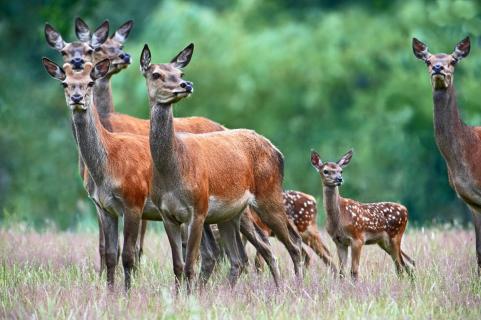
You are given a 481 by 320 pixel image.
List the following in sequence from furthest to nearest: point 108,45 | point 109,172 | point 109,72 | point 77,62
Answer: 1. point 108,45
2. point 109,72
3. point 77,62
4. point 109,172

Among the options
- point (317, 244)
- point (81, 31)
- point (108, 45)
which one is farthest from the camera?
point (81, 31)

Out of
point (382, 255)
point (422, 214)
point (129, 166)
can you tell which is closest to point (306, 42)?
point (422, 214)

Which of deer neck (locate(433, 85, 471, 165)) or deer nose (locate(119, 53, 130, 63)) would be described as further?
deer nose (locate(119, 53, 130, 63))

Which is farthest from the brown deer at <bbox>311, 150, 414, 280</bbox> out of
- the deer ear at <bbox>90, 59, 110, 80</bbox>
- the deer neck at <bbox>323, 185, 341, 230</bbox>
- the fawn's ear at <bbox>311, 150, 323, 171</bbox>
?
the deer ear at <bbox>90, 59, 110, 80</bbox>

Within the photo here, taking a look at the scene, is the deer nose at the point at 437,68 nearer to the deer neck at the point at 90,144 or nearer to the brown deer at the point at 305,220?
the brown deer at the point at 305,220

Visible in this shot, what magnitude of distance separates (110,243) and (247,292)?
4.54 feet

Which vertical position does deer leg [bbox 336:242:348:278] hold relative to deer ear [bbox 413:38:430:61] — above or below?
below

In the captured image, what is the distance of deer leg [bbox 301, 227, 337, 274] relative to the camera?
37.3ft

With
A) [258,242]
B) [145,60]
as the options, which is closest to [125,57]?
[145,60]

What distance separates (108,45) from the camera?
1207 cm

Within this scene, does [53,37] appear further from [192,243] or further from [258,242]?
[192,243]

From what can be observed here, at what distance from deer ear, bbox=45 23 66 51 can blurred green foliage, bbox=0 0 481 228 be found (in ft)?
23.8

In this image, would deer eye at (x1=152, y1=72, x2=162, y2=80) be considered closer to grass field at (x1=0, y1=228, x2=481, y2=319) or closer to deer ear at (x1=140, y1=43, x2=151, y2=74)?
deer ear at (x1=140, y1=43, x2=151, y2=74)

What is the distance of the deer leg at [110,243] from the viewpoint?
9.85 metres
